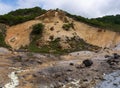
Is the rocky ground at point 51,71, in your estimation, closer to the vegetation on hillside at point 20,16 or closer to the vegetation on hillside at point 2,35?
the vegetation on hillside at point 2,35

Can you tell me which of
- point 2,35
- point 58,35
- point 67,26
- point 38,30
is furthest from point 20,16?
point 58,35

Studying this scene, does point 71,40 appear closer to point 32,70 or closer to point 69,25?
point 69,25

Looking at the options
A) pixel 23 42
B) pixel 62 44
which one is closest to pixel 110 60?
pixel 62 44

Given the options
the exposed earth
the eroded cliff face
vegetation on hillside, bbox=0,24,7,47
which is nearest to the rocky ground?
the exposed earth

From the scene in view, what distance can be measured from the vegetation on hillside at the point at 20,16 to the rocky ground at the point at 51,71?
1960cm

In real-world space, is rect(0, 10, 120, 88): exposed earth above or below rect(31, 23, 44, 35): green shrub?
below

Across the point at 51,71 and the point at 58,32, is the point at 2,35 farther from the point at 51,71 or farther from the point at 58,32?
the point at 51,71

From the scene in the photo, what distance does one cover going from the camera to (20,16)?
7294cm

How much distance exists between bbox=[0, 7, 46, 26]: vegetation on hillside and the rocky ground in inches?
772

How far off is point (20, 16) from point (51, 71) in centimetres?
3159

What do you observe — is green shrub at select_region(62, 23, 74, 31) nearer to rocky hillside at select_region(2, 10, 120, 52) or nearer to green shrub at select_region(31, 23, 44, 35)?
rocky hillside at select_region(2, 10, 120, 52)

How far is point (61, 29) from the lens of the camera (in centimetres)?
6625

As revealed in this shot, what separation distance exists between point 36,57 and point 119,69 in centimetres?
1167

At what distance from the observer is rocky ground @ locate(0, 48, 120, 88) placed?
39.9 meters
